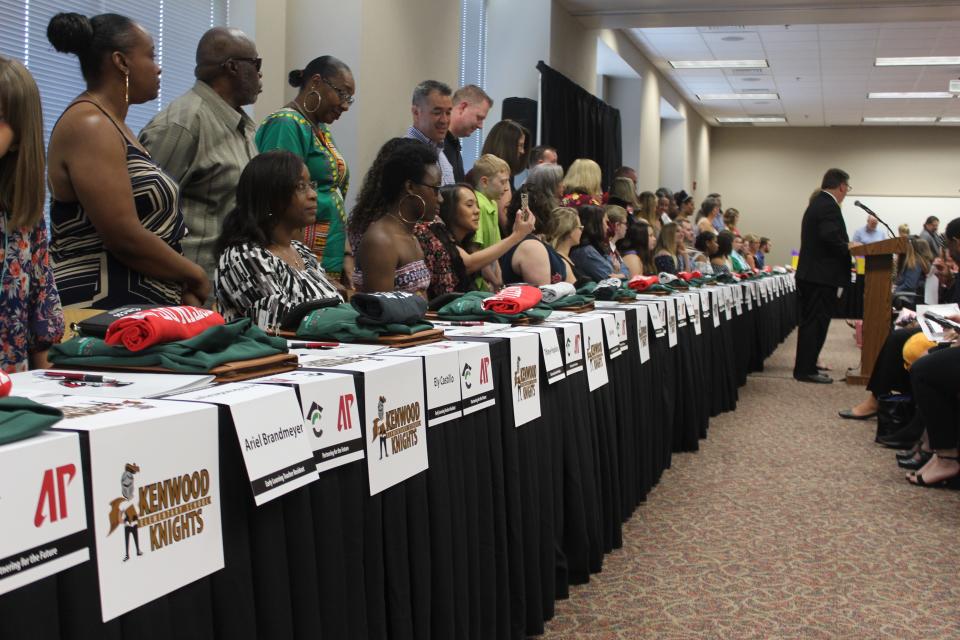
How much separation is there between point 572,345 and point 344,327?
63 cm

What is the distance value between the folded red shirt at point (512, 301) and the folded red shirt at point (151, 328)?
0.95 m

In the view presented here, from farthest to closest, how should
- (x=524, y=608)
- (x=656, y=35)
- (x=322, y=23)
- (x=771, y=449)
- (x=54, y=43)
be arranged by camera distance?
1. (x=656, y=35)
2. (x=322, y=23)
3. (x=771, y=449)
4. (x=54, y=43)
5. (x=524, y=608)

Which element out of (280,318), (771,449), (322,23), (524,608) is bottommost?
(771,449)

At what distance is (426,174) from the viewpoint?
2725 mm

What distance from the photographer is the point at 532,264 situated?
3.61 metres

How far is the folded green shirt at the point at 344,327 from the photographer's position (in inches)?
66.4

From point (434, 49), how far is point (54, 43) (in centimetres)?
352

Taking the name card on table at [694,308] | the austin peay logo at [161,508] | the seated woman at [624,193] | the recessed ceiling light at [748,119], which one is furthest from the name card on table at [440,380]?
the recessed ceiling light at [748,119]

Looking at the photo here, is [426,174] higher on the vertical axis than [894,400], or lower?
higher

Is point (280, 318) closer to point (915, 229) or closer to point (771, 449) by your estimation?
point (771, 449)

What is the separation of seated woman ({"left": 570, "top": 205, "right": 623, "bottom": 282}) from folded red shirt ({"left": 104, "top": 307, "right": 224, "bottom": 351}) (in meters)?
3.12

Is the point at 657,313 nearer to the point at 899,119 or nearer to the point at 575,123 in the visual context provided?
the point at 575,123

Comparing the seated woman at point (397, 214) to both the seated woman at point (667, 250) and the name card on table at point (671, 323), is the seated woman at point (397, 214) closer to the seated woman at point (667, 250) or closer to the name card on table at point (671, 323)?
the name card on table at point (671, 323)

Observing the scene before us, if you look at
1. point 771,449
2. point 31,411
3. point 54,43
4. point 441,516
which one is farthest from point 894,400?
point 31,411
